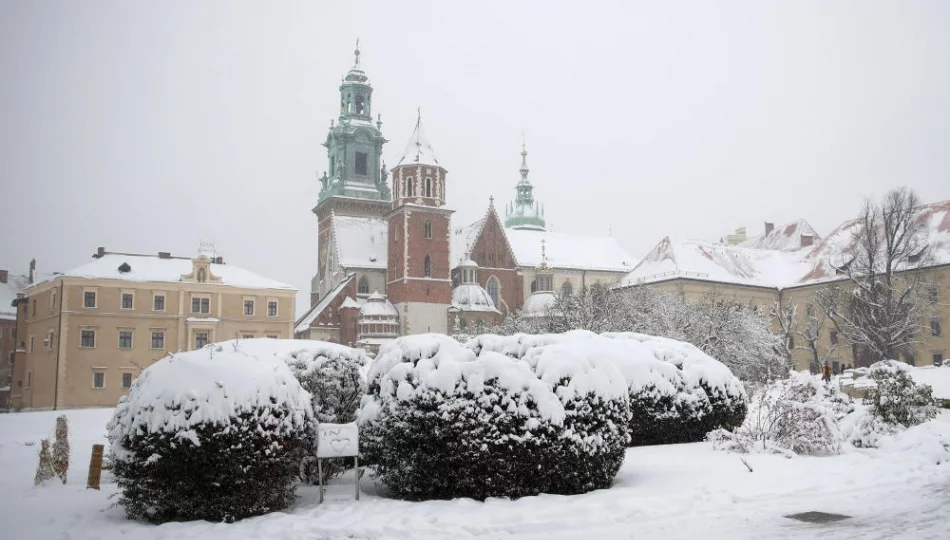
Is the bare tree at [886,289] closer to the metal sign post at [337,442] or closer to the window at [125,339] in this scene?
the metal sign post at [337,442]

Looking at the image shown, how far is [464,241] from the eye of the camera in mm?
72938

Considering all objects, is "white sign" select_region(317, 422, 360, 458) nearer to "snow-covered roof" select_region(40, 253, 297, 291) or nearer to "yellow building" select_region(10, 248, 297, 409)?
"yellow building" select_region(10, 248, 297, 409)

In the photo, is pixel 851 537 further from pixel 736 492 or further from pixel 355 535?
pixel 355 535

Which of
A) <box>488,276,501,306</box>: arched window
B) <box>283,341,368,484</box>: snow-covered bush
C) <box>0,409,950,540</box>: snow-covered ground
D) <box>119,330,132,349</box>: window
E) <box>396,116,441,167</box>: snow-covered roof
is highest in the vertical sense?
<box>396,116,441,167</box>: snow-covered roof

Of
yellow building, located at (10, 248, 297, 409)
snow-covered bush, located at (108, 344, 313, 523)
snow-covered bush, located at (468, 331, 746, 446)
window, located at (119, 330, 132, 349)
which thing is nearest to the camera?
snow-covered bush, located at (108, 344, 313, 523)

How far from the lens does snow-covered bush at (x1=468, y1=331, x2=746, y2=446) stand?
617 inches

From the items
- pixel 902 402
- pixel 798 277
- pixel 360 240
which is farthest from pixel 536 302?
pixel 902 402

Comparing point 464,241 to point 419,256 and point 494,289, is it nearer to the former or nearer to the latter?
point 494,289

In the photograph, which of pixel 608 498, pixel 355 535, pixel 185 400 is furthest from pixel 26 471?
pixel 608 498

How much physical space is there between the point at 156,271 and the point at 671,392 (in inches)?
1539

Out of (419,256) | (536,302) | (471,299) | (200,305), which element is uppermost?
(419,256)

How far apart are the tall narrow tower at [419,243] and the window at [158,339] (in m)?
20.0

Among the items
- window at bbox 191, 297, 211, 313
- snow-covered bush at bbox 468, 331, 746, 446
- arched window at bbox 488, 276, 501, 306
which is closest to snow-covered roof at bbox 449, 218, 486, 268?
arched window at bbox 488, 276, 501, 306

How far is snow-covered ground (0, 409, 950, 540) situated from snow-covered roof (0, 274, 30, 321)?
128 feet
